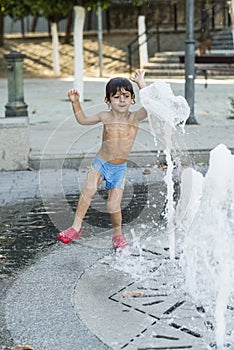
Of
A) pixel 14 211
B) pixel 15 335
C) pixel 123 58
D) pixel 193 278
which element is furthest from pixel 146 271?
pixel 123 58

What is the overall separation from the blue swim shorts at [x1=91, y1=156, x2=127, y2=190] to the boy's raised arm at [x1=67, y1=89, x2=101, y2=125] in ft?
0.97

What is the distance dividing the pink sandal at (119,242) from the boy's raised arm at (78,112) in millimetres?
859

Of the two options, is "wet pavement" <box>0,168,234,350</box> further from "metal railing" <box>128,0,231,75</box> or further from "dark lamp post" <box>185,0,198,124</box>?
"metal railing" <box>128,0,231,75</box>

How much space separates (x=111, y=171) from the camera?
4.82 meters

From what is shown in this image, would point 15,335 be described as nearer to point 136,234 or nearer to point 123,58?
point 136,234

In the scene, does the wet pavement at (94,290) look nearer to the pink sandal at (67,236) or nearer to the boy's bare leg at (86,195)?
the pink sandal at (67,236)

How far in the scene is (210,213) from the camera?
3.65 metres

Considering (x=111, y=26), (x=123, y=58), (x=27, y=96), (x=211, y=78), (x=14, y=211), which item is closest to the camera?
(x=14, y=211)

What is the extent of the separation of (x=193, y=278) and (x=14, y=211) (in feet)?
8.37

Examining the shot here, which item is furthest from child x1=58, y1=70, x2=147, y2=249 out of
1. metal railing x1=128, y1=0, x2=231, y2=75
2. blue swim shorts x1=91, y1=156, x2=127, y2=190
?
metal railing x1=128, y1=0, x2=231, y2=75

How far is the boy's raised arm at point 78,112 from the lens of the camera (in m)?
4.58

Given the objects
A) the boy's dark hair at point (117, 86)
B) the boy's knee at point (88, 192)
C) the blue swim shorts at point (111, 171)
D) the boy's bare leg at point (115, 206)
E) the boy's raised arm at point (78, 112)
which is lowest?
the boy's bare leg at point (115, 206)

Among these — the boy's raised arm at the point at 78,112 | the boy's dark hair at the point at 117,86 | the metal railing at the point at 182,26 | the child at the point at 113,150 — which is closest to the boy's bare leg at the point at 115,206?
the child at the point at 113,150

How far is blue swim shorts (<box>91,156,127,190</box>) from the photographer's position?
4816 millimetres
